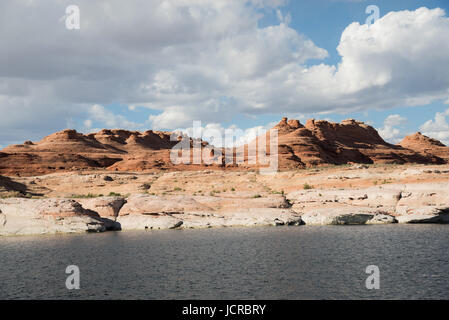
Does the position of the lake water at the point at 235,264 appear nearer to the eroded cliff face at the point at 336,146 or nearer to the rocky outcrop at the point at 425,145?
the eroded cliff face at the point at 336,146

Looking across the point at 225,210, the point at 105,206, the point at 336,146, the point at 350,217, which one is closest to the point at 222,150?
the point at 336,146

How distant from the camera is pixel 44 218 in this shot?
133 ft

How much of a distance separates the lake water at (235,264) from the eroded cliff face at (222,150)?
214ft

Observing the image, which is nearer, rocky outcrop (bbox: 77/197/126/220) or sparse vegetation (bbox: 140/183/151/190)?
rocky outcrop (bbox: 77/197/126/220)

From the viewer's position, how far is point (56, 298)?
19.2 m

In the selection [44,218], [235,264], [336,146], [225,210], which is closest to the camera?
[235,264]

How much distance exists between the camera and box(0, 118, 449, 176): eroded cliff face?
104000 mm

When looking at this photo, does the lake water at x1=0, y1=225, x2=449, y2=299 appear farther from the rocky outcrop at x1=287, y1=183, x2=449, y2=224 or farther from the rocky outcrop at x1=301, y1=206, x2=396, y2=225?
the rocky outcrop at x1=287, y1=183, x2=449, y2=224

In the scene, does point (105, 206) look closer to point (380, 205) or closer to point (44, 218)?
point (44, 218)

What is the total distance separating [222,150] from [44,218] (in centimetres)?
9244

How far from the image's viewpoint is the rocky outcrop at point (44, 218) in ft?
131

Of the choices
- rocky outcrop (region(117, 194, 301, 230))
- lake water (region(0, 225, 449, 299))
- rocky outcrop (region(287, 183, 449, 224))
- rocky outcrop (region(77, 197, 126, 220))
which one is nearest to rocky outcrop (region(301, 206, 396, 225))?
rocky outcrop (region(287, 183, 449, 224))

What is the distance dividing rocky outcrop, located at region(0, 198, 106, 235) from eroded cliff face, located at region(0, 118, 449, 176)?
59043 mm
